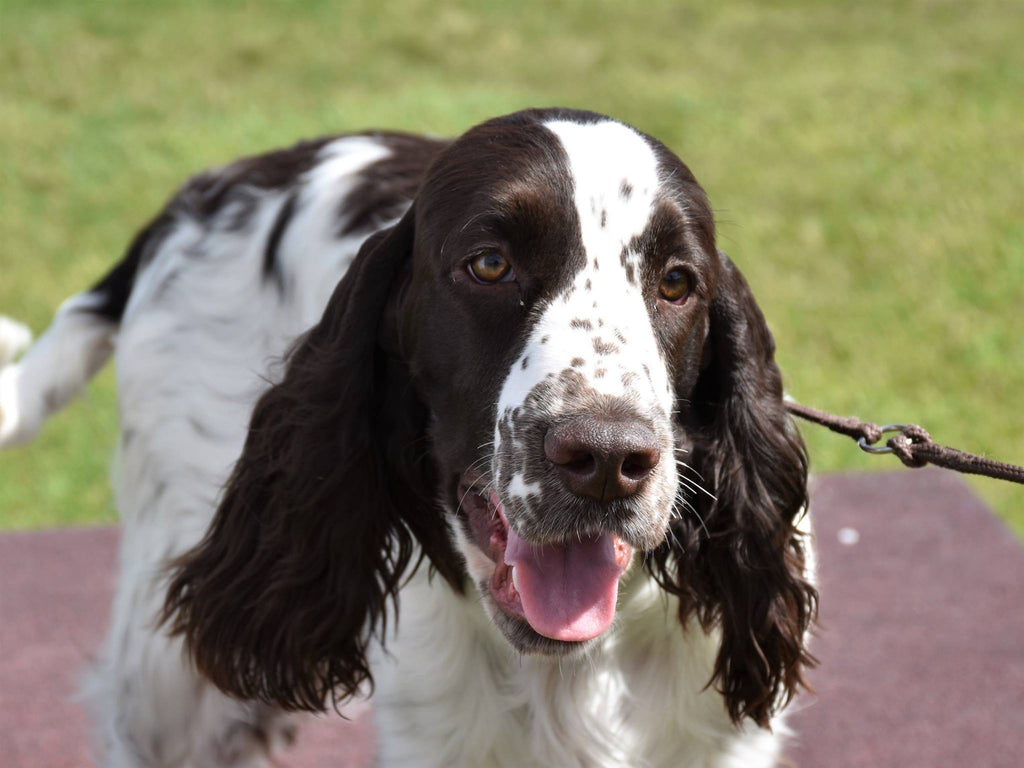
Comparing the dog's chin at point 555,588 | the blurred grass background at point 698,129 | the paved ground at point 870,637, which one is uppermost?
the dog's chin at point 555,588

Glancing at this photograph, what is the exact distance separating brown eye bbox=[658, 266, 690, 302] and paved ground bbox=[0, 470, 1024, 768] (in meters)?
1.38

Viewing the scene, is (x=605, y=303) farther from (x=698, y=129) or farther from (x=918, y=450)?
(x=698, y=129)

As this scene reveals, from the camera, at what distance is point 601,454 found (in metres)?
2.13

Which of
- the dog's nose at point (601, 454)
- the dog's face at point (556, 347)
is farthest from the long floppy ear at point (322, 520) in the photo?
the dog's nose at point (601, 454)

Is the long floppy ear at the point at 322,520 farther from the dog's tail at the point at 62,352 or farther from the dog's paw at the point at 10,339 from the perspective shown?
the dog's paw at the point at 10,339

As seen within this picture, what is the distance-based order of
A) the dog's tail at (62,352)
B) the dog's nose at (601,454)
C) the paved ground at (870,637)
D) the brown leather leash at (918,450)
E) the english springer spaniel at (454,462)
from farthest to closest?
the paved ground at (870,637) < the dog's tail at (62,352) < the brown leather leash at (918,450) < the english springer spaniel at (454,462) < the dog's nose at (601,454)

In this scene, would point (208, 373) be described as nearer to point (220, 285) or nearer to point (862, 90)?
point (220, 285)

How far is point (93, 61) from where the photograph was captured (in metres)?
10.5

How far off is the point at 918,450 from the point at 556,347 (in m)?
0.86

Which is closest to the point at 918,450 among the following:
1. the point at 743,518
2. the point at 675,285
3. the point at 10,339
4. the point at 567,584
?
the point at 743,518

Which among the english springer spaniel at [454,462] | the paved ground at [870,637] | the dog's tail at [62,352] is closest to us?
the english springer spaniel at [454,462]

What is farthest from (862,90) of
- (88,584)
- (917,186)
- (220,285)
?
(220,285)

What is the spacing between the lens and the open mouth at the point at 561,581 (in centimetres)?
239

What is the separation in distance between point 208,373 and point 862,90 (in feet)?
25.4
